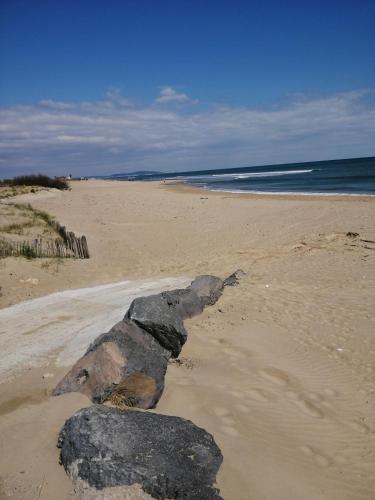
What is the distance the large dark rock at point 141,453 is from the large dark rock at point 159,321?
4.26 ft

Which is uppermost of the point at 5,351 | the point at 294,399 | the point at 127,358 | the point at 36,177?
the point at 36,177

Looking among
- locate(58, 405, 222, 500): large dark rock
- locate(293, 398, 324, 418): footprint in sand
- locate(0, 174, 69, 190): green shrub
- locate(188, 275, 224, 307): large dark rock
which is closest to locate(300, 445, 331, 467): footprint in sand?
locate(293, 398, 324, 418): footprint in sand

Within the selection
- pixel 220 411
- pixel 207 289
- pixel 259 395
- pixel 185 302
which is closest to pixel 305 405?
pixel 259 395

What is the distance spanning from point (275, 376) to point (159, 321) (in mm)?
1478

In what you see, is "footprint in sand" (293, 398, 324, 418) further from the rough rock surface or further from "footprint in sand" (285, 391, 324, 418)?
the rough rock surface

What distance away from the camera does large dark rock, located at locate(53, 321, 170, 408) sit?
10.9 ft

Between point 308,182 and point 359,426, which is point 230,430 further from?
point 308,182

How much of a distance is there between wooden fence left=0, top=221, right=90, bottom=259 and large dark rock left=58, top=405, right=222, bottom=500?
7362 mm

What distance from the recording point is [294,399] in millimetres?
3998

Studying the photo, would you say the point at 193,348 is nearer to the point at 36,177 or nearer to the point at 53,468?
the point at 53,468

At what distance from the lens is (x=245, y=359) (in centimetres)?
473

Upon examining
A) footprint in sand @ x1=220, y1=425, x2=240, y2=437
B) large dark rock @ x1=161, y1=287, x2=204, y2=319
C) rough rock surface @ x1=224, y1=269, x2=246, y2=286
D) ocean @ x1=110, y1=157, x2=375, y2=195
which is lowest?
footprint in sand @ x1=220, y1=425, x2=240, y2=437

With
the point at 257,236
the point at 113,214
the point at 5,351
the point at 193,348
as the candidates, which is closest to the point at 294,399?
the point at 193,348

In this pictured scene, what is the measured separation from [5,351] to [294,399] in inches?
132
